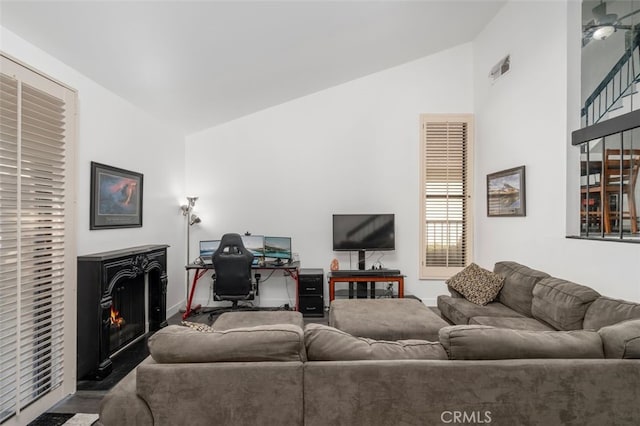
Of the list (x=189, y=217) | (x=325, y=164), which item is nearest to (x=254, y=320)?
(x=189, y=217)

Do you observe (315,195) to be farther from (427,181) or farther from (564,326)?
(564,326)

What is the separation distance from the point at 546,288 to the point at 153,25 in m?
3.77

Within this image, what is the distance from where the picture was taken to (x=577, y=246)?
2814mm

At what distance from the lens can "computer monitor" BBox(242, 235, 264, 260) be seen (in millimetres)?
4773

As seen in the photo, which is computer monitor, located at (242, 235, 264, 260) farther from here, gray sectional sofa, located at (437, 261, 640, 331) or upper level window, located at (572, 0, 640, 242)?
upper level window, located at (572, 0, 640, 242)

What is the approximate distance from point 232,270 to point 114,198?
5.07 ft

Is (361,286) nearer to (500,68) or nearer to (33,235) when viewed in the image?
(500,68)

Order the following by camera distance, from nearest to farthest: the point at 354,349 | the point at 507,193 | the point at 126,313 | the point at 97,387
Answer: the point at 354,349 < the point at 97,387 < the point at 126,313 < the point at 507,193

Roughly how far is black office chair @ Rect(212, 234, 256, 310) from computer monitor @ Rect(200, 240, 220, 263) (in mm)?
688

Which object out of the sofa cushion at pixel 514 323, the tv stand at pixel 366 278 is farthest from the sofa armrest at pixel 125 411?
the tv stand at pixel 366 278

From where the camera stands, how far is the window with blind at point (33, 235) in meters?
1.98

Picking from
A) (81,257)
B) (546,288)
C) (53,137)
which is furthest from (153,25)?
(546,288)

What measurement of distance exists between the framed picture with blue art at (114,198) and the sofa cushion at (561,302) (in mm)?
3982

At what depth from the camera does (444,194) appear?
494 centimetres
